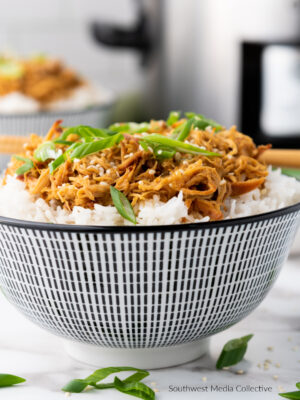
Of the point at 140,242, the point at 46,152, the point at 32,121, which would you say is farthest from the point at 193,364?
the point at 32,121

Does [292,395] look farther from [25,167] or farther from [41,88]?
[41,88]

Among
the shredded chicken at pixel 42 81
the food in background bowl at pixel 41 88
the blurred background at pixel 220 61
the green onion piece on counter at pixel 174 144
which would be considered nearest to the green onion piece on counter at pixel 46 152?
the green onion piece on counter at pixel 174 144

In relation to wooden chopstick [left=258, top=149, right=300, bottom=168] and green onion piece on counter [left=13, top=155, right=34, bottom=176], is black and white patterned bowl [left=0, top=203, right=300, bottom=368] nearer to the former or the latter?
green onion piece on counter [left=13, top=155, right=34, bottom=176]

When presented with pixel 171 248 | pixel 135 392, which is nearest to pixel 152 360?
pixel 135 392

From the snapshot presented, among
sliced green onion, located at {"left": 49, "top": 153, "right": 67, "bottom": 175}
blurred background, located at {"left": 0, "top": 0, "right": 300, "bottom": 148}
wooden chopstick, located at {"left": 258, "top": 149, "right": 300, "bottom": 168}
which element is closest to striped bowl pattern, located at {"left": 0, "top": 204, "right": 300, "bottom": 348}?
sliced green onion, located at {"left": 49, "top": 153, "right": 67, "bottom": 175}

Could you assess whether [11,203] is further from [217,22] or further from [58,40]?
[58,40]

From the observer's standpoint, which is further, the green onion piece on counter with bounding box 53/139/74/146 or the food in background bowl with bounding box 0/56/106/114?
the food in background bowl with bounding box 0/56/106/114

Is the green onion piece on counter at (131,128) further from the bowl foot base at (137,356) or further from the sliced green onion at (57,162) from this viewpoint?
the bowl foot base at (137,356)
